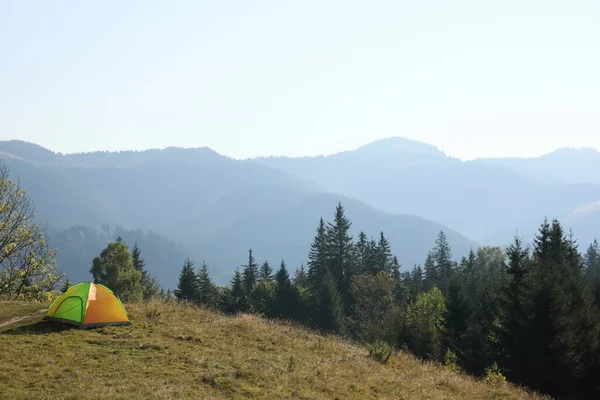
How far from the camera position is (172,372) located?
1267 centimetres

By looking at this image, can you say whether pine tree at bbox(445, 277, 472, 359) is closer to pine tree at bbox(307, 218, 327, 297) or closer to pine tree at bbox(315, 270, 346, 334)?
pine tree at bbox(315, 270, 346, 334)

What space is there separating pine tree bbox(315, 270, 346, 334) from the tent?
163ft

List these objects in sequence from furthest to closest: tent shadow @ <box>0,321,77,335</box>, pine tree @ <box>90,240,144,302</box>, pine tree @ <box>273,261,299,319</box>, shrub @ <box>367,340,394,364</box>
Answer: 1. pine tree @ <box>273,261,299,319</box>
2. pine tree @ <box>90,240,144,302</box>
3. shrub @ <box>367,340,394,364</box>
4. tent shadow @ <box>0,321,77,335</box>

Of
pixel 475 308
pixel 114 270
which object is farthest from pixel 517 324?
pixel 114 270

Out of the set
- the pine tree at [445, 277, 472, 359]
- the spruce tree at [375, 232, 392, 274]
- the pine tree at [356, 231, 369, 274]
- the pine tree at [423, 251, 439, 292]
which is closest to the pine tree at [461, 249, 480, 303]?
the pine tree at [423, 251, 439, 292]

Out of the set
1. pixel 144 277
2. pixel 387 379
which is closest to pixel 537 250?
pixel 387 379

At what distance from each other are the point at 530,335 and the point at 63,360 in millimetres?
23553

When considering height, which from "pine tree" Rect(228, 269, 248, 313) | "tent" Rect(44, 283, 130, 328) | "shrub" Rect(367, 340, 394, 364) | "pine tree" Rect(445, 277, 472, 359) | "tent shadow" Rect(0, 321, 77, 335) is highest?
"tent" Rect(44, 283, 130, 328)

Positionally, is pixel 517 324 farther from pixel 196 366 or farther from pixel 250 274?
pixel 250 274

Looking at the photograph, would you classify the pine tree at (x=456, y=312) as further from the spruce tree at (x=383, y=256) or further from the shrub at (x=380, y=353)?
the spruce tree at (x=383, y=256)

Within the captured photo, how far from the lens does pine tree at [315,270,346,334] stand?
64875mm

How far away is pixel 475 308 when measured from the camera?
4488 cm

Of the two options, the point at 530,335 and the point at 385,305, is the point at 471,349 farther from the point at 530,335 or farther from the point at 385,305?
the point at 385,305

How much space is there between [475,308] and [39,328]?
40407 mm
